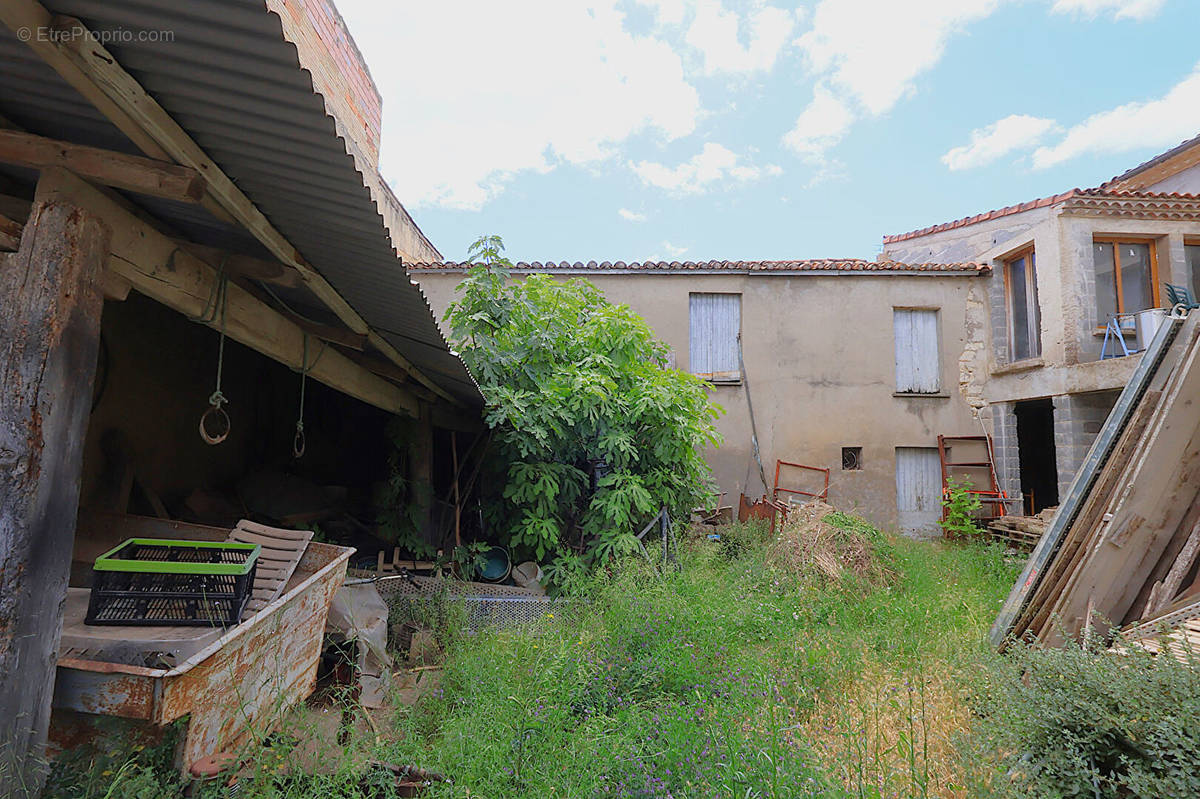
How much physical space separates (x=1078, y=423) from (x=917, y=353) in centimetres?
315

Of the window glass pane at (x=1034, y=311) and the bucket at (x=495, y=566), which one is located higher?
the window glass pane at (x=1034, y=311)

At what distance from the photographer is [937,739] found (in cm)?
331

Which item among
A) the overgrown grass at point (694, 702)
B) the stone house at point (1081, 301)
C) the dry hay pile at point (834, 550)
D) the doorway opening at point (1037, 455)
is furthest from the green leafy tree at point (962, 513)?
the overgrown grass at point (694, 702)

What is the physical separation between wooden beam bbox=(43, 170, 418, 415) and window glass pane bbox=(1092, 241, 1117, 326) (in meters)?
10.8

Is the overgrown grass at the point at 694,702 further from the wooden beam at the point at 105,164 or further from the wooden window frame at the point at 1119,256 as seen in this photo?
the wooden window frame at the point at 1119,256

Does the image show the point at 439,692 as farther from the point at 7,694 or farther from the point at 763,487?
the point at 763,487

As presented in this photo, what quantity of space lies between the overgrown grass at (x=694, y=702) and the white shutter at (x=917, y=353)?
20.1 feet

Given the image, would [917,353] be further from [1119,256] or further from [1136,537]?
[1136,537]

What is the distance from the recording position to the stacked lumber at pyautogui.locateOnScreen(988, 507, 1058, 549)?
8.40 metres

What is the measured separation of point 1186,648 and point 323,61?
8.86m

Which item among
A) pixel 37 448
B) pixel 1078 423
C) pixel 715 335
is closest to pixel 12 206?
pixel 37 448

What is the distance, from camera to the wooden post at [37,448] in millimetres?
2033

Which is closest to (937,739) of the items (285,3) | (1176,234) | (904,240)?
(285,3)

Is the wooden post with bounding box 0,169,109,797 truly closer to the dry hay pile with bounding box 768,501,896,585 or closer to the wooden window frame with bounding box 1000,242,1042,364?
the dry hay pile with bounding box 768,501,896,585
